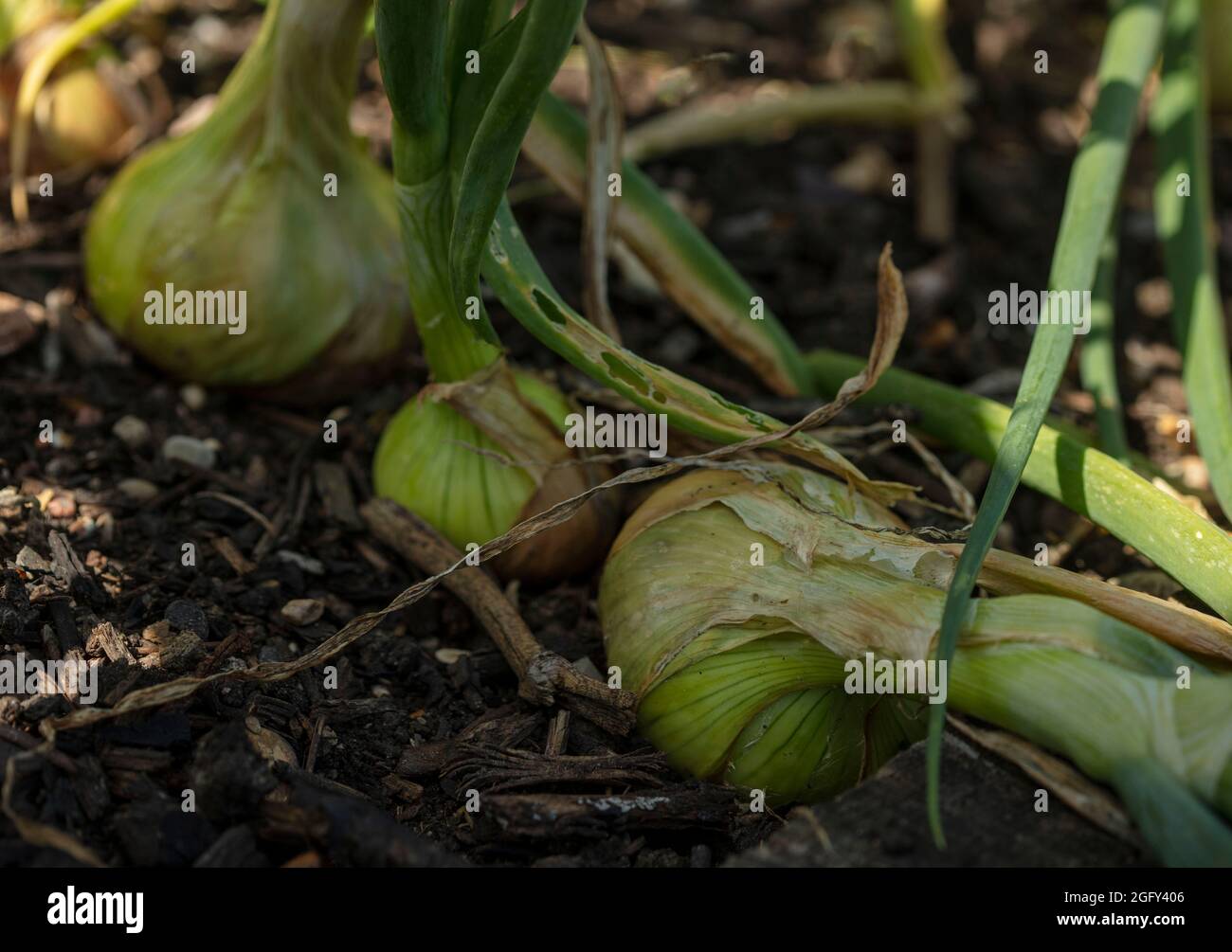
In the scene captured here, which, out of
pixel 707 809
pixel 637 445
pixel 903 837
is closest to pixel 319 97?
pixel 637 445

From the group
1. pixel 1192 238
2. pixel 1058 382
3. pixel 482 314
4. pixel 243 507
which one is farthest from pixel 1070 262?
pixel 243 507

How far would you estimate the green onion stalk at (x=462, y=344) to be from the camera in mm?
1104

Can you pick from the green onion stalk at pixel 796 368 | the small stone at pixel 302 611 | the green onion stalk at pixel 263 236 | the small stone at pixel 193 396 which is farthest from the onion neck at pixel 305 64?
the small stone at pixel 302 611

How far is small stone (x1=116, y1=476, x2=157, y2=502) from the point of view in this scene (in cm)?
142

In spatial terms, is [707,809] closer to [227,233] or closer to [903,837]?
[903,837]

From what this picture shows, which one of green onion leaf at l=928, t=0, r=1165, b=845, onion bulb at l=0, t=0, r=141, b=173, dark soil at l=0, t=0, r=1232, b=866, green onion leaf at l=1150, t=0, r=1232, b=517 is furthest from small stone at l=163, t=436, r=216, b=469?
green onion leaf at l=1150, t=0, r=1232, b=517

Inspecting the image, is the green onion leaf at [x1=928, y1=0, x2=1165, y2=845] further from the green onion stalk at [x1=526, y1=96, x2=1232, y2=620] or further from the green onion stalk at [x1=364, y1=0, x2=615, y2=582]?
the green onion stalk at [x1=364, y1=0, x2=615, y2=582]

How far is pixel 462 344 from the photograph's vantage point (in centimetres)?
131

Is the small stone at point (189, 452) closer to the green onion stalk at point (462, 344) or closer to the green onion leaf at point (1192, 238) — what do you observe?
the green onion stalk at point (462, 344)

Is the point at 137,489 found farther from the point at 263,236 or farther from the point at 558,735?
the point at 558,735

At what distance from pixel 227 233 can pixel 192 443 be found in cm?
26

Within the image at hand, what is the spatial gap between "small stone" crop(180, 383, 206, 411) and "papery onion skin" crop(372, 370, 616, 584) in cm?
34

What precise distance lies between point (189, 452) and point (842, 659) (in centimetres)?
85

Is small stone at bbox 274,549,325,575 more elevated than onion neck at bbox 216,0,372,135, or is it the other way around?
onion neck at bbox 216,0,372,135
